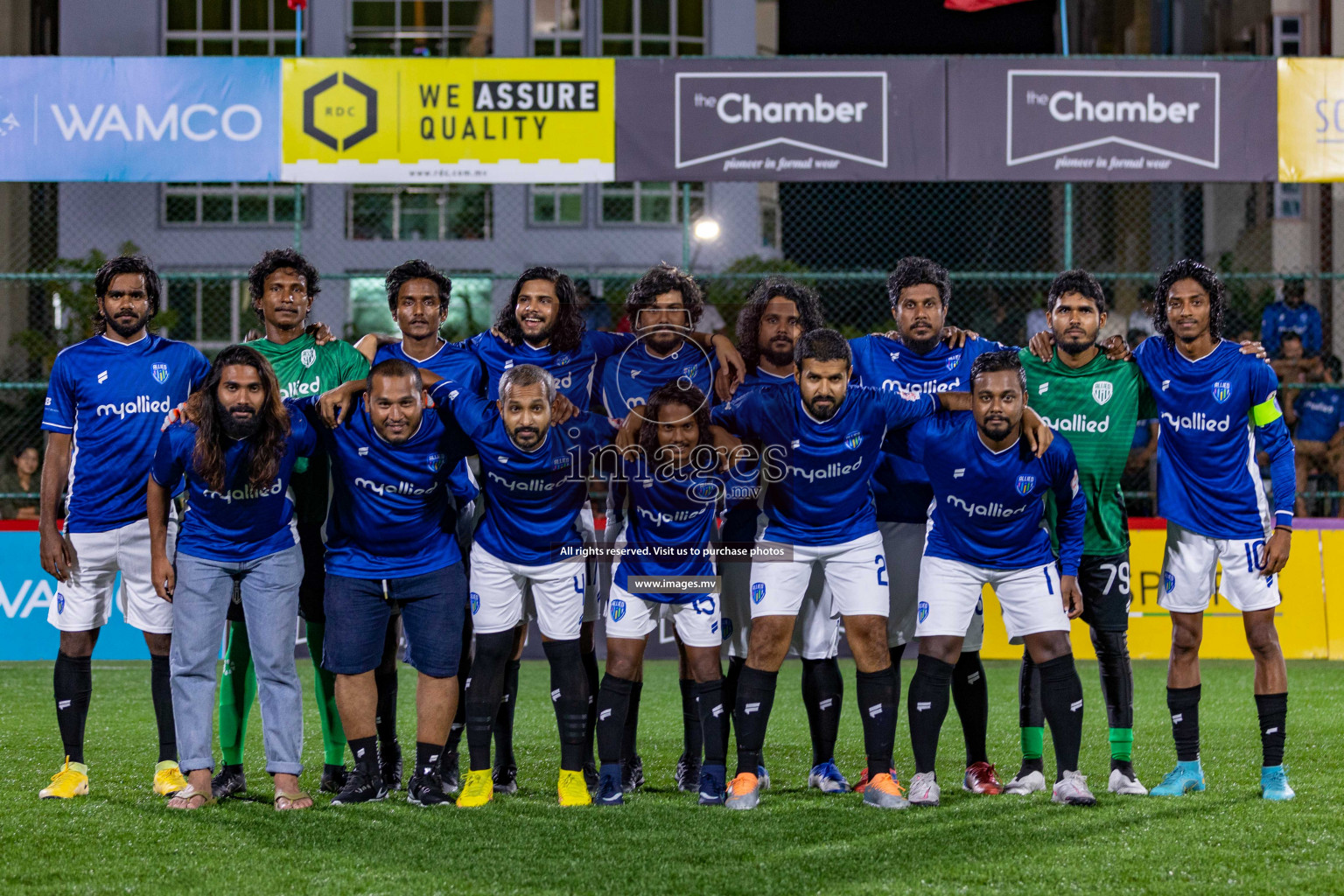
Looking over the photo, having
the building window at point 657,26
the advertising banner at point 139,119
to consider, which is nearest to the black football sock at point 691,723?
the advertising banner at point 139,119

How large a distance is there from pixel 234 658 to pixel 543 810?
1580 millimetres

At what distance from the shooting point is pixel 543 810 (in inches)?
224

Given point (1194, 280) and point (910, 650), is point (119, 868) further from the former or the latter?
point (910, 650)

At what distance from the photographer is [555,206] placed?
27.1m

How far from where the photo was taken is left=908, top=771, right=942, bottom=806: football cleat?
5723 mm

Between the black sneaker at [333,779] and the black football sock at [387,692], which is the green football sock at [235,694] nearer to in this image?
the black sneaker at [333,779]

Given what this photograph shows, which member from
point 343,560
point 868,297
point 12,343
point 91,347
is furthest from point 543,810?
point 12,343

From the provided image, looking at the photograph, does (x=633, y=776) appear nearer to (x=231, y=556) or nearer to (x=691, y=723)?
(x=691, y=723)

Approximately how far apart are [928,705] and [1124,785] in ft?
3.26

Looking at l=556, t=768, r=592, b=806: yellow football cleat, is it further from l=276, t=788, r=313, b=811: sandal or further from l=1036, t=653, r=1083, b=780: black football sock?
l=1036, t=653, r=1083, b=780: black football sock

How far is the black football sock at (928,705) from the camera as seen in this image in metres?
5.74

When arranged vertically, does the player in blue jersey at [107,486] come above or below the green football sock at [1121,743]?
above

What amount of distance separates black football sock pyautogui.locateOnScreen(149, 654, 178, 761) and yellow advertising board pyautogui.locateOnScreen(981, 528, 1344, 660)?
6688 mm

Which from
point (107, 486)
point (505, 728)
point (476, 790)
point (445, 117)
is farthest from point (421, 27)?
point (476, 790)
